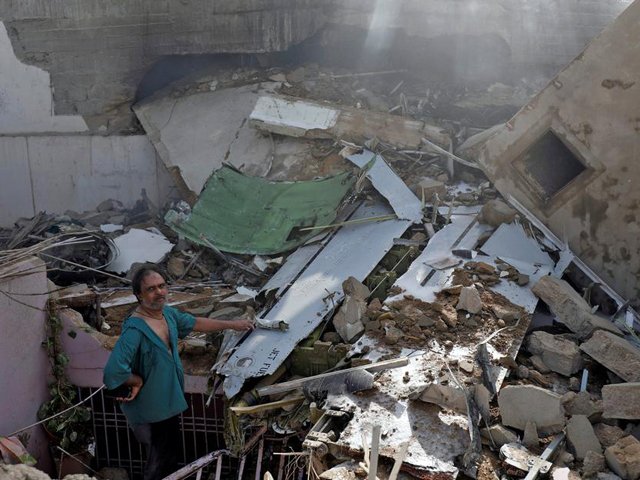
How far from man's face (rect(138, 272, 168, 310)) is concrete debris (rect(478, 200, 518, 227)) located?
12.5 ft

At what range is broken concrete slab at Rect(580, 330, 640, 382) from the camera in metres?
5.20

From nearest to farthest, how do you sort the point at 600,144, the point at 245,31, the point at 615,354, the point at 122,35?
the point at 615,354
the point at 600,144
the point at 122,35
the point at 245,31

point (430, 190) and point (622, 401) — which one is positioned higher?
point (622, 401)

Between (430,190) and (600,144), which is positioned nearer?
(600,144)

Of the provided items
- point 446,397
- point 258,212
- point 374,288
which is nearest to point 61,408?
point 374,288

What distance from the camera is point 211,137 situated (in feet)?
34.1

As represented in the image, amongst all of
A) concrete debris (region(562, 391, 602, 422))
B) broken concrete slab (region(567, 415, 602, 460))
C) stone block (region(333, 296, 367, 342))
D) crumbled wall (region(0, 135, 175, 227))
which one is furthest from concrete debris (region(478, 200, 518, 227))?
crumbled wall (region(0, 135, 175, 227))

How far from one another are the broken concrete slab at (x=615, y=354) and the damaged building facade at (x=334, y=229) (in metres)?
0.02

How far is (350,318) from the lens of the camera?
6059 mm

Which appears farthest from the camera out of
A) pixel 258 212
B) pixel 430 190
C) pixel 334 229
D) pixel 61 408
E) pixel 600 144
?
pixel 258 212

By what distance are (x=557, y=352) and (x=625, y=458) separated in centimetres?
126

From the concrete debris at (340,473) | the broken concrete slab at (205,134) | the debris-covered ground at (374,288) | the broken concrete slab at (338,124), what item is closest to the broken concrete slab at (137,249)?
the debris-covered ground at (374,288)

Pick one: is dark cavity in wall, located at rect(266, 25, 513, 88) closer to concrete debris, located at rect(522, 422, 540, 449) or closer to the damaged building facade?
the damaged building facade

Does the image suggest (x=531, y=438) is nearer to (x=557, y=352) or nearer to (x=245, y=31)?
(x=557, y=352)
